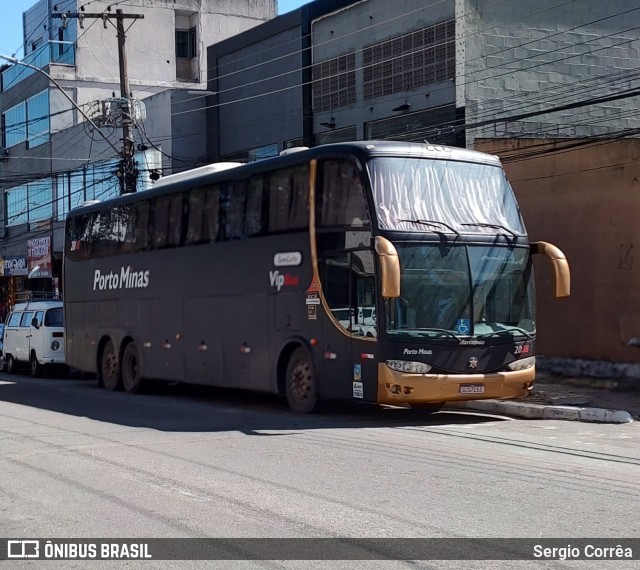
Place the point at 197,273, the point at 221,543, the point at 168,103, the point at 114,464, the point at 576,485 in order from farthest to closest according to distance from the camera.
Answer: the point at 168,103, the point at 197,273, the point at 114,464, the point at 576,485, the point at 221,543

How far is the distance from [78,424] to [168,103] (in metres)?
24.7

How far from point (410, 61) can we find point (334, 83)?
137 inches

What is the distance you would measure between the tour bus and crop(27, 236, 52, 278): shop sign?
2641 centimetres

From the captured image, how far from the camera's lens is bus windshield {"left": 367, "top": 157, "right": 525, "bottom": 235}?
559 inches

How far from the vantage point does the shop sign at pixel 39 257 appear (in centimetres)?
4325

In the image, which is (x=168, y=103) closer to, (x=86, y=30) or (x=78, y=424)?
(x=86, y=30)

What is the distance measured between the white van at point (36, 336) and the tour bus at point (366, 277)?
1068 centimetres

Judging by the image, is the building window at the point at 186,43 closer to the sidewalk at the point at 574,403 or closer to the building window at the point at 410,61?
the building window at the point at 410,61

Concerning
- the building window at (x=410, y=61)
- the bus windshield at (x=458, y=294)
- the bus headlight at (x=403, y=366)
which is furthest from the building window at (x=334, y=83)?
the bus headlight at (x=403, y=366)

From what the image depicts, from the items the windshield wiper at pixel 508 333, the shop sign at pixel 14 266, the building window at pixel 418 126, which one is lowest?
the windshield wiper at pixel 508 333

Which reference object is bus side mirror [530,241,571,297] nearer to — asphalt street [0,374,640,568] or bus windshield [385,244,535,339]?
bus windshield [385,244,535,339]

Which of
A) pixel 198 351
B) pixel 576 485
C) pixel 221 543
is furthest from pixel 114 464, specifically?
pixel 198 351

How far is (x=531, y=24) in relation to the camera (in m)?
26.4

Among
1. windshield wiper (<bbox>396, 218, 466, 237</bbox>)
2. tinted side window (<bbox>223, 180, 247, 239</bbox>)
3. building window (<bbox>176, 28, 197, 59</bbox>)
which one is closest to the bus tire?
tinted side window (<bbox>223, 180, 247, 239</bbox>)
